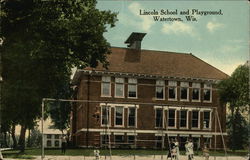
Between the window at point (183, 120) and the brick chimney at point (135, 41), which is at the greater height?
the brick chimney at point (135, 41)

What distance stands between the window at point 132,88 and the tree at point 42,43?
1964cm

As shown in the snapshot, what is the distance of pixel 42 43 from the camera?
25.7 m

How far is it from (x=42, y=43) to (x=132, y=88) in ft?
75.4

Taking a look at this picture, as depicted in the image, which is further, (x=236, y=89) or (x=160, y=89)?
(x=160, y=89)

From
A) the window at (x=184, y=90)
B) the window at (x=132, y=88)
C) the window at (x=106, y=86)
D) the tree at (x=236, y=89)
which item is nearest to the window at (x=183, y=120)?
the window at (x=184, y=90)

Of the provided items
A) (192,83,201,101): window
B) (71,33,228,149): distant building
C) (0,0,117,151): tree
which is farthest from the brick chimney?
(0,0,117,151): tree

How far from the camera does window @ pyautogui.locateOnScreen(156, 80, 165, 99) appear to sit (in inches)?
1914

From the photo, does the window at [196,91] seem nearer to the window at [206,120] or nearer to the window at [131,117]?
the window at [206,120]

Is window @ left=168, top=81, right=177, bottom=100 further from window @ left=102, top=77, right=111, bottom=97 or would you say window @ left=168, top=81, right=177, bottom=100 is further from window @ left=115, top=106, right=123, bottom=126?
window @ left=102, top=77, right=111, bottom=97

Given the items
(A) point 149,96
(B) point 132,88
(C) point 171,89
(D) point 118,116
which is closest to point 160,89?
(C) point 171,89

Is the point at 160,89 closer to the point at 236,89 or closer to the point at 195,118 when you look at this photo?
the point at 195,118

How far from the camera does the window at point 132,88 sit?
47.7 m

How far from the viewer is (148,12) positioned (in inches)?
813

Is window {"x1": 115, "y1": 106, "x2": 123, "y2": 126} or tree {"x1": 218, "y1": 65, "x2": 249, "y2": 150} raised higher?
tree {"x1": 218, "y1": 65, "x2": 249, "y2": 150}
